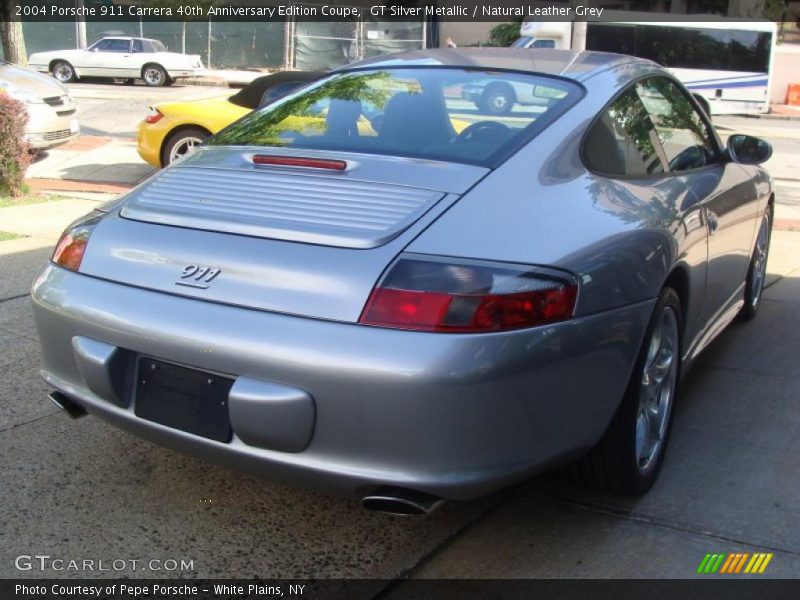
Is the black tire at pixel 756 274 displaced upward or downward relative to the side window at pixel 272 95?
downward

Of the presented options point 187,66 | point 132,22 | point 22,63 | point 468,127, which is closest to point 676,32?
point 187,66

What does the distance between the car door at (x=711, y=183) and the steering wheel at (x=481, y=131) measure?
34.1 inches

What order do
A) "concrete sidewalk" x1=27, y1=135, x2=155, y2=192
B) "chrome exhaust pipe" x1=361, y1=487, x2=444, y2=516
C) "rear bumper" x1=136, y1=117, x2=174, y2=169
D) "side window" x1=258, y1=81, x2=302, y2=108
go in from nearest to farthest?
"chrome exhaust pipe" x1=361, y1=487, x2=444, y2=516
"side window" x1=258, y1=81, x2=302, y2=108
"rear bumper" x1=136, y1=117, x2=174, y2=169
"concrete sidewalk" x1=27, y1=135, x2=155, y2=192

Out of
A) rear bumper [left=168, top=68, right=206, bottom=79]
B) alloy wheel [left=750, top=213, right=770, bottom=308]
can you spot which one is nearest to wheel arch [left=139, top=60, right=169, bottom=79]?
rear bumper [left=168, top=68, right=206, bottom=79]

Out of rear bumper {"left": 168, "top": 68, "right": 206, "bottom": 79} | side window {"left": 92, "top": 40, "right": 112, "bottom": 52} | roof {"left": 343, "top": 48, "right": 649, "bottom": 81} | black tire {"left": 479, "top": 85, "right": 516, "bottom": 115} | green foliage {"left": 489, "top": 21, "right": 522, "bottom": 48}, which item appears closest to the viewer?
black tire {"left": 479, "top": 85, "right": 516, "bottom": 115}

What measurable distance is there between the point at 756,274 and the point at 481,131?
287 cm

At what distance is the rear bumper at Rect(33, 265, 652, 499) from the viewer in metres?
2.49

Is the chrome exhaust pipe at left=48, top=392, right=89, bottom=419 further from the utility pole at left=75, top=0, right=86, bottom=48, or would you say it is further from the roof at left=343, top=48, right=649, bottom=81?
the utility pole at left=75, top=0, right=86, bottom=48

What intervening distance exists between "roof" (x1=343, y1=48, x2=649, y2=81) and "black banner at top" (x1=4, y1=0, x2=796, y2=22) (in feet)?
73.7

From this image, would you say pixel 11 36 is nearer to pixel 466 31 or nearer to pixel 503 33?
pixel 503 33

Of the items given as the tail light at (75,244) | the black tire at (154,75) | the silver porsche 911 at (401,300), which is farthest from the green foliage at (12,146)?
the black tire at (154,75)

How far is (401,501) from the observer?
102 inches

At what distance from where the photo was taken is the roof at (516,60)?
148 inches

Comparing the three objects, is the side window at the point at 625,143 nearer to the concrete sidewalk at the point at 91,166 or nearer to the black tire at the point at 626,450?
the black tire at the point at 626,450
